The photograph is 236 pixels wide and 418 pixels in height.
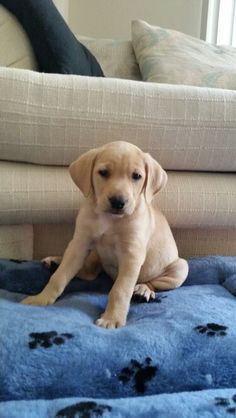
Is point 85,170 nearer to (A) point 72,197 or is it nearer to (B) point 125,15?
(A) point 72,197

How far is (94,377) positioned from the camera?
762 millimetres

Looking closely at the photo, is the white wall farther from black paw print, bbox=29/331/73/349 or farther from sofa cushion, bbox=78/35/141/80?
black paw print, bbox=29/331/73/349

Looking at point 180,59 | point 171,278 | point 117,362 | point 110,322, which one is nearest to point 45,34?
point 180,59

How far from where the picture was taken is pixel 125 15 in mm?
2869

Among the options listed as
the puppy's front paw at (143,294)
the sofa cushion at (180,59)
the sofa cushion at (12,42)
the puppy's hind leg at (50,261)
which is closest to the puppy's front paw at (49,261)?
the puppy's hind leg at (50,261)

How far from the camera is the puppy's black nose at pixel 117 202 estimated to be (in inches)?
40.1

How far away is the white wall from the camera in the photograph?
2816 mm

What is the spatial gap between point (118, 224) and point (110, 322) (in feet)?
0.82

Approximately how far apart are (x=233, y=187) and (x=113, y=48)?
1.13 meters

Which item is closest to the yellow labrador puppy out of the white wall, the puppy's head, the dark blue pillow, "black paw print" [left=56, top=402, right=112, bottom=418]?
the puppy's head

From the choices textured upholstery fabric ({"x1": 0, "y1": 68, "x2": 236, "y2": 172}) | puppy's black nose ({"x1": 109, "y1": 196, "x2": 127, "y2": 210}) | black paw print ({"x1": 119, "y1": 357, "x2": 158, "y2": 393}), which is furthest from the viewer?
textured upholstery fabric ({"x1": 0, "y1": 68, "x2": 236, "y2": 172})

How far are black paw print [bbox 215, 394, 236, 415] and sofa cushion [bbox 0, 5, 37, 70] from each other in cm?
118

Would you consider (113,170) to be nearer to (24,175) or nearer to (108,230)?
(108,230)

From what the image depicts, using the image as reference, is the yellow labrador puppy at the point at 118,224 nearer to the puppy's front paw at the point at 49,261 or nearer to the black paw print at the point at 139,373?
the puppy's front paw at the point at 49,261
